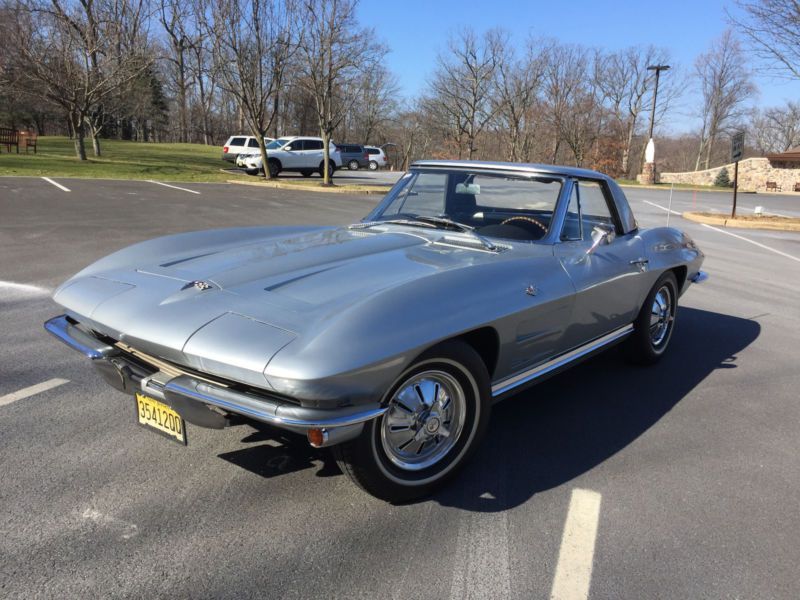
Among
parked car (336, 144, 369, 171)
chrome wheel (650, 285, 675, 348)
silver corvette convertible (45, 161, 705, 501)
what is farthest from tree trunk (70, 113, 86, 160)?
chrome wheel (650, 285, 675, 348)

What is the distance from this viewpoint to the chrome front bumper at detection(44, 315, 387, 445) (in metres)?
2.10

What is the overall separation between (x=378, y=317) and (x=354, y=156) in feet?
126

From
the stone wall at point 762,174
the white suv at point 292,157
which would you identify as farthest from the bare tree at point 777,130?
the white suv at point 292,157

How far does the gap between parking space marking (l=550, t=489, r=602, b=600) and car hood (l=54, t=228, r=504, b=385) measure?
122cm

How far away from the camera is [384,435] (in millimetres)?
2453

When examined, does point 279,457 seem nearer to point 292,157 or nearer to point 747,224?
point 747,224

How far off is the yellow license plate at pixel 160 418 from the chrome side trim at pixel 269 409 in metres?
0.21

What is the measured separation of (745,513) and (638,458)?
0.55 m

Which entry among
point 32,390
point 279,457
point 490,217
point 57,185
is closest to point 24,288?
point 32,390

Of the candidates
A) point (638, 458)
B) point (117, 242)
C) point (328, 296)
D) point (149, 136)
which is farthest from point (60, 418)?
point (149, 136)

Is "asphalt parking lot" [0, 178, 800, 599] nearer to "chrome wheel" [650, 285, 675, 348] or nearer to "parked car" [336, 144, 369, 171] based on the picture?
"chrome wheel" [650, 285, 675, 348]

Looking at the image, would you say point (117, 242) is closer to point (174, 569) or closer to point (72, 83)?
point (174, 569)

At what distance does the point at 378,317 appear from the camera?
224 centimetres

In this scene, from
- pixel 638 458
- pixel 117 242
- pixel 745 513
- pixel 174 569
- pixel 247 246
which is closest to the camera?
pixel 174 569
